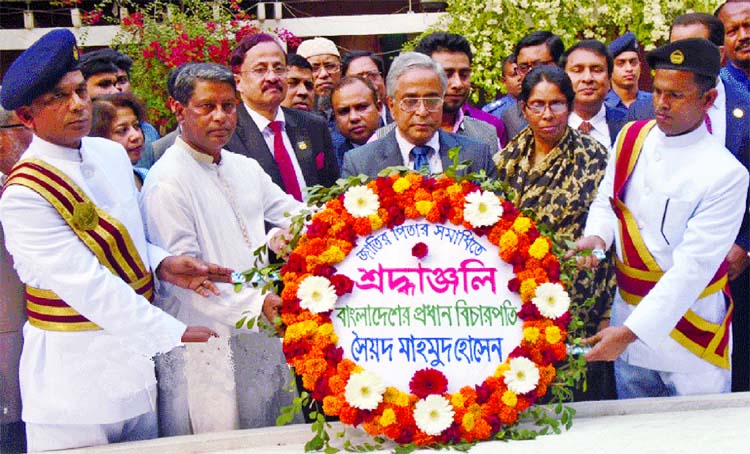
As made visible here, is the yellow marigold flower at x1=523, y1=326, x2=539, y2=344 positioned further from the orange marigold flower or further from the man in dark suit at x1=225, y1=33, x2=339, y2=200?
the man in dark suit at x1=225, y1=33, x2=339, y2=200

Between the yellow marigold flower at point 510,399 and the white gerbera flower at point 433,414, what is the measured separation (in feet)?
0.61

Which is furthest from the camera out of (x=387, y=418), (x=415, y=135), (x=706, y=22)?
(x=706, y=22)

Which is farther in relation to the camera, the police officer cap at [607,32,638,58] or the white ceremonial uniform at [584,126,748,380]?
the police officer cap at [607,32,638,58]

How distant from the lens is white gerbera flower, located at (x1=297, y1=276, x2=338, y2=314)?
336 cm

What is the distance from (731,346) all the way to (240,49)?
2.35m

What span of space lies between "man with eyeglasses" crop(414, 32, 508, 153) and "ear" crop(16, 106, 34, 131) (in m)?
1.63

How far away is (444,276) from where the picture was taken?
341 cm

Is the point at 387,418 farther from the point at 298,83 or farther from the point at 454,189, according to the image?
the point at 298,83

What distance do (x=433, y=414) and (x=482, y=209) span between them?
2.37 feet

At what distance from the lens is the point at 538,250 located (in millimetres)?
3373

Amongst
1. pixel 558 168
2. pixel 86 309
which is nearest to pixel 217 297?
pixel 86 309

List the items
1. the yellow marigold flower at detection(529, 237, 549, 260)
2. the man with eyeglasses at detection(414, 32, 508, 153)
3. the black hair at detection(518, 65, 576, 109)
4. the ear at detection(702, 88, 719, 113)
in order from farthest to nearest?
the man with eyeglasses at detection(414, 32, 508, 153) → the black hair at detection(518, 65, 576, 109) → the ear at detection(702, 88, 719, 113) → the yellow marigold flower at detection(529, 237, 549, 260)

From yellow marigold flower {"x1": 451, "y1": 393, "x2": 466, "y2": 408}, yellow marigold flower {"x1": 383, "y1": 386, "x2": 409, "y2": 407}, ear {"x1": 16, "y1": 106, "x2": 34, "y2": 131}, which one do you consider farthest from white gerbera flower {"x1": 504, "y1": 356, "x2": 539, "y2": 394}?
ear {"x1": 16, "y1": 106, "x2": 34, "y2": 131}

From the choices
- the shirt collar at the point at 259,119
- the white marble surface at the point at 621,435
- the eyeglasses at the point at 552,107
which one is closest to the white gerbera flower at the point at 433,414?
the white marble surface at the point at 621,435
